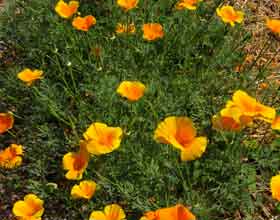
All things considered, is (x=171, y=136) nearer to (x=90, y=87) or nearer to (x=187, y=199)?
(x=187, y=199)

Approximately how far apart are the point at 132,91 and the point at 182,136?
15.7 inches

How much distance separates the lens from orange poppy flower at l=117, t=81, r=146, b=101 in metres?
2.17

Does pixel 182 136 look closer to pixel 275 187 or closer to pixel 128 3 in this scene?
pixel 275 187

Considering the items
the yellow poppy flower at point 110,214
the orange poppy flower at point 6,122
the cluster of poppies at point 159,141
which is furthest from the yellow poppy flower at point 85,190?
the orange poppy flower at point 6,122

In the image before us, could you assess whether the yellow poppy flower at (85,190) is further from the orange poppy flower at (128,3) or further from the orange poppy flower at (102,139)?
the orange poppy flower at (128,3)

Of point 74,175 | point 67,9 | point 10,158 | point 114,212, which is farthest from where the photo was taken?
point 67,9

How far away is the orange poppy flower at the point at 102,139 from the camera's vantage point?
6.41 feet

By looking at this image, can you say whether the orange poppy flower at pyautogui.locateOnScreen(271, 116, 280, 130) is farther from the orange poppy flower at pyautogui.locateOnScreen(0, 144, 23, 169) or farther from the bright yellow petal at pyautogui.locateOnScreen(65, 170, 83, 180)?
the orange poppy flower at pyautogui.locateOnScreen(0, 144, 23, 169)

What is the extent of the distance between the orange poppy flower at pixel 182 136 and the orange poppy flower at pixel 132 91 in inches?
12.0

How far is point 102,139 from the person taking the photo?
2057 millimetres

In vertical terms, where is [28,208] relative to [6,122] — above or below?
below

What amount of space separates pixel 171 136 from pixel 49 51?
4.79 feet

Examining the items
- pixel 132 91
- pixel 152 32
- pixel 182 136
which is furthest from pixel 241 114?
pixel 152 32

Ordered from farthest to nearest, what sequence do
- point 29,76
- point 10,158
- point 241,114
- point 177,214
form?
1. point 29,76
2. point 10,158
3. point 241,114
4. point 177,214
